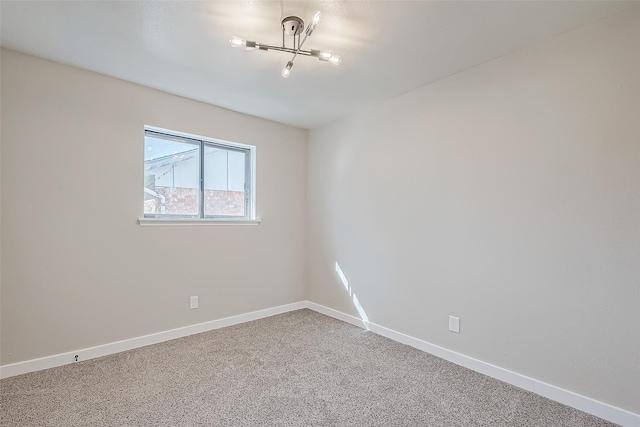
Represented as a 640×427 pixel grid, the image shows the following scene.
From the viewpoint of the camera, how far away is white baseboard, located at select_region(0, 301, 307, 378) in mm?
2225

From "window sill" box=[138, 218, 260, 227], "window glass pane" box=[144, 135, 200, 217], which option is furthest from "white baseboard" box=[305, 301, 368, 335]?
"window glass pane" box=[144, 135, 200, 217]

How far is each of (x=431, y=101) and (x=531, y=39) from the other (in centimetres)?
79

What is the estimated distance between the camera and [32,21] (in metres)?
1.87

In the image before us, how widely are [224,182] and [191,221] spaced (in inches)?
24.6

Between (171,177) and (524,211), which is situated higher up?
(171,177)

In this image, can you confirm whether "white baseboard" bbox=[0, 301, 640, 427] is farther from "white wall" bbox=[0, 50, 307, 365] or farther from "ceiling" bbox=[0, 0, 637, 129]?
"ceiling" bbox=[0, 0, 637, 129]

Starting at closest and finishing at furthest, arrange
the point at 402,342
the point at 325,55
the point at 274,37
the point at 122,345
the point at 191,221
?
the point at 325,55, the point at 274,37, the point at 122,345, the point at 402,342, the point at 191,221

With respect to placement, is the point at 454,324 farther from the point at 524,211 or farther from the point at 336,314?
the point at 336,314

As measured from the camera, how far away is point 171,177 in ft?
10.00

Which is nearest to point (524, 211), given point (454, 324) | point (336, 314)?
point (454, 324)

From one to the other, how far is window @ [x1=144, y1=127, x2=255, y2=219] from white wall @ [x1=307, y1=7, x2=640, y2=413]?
4.86 feet

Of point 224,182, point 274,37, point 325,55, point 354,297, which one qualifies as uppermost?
point 274,37

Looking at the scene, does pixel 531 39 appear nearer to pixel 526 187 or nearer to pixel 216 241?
pixel 526 187

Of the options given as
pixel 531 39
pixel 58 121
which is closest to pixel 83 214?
pixel 58 121
